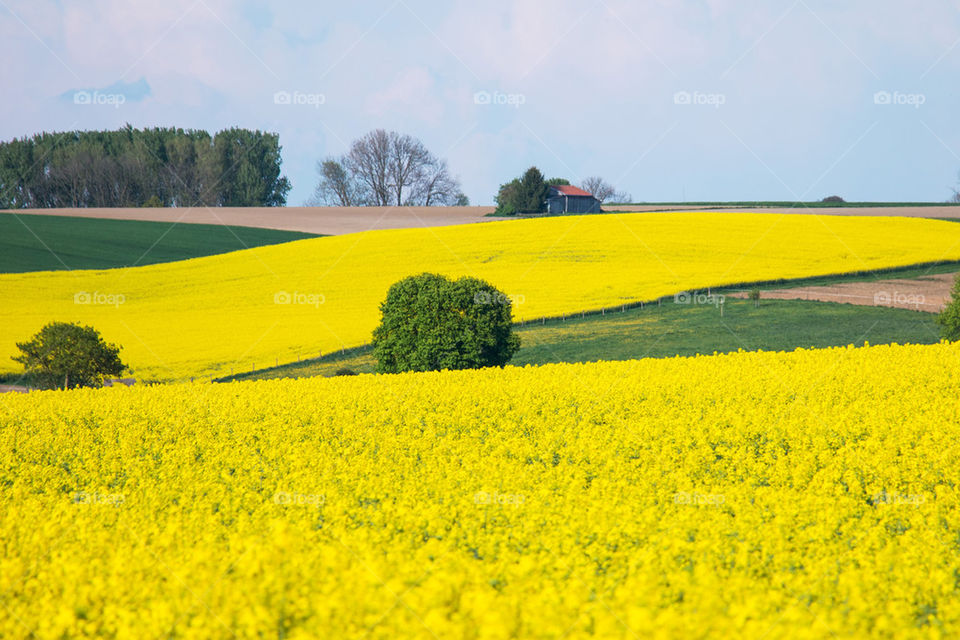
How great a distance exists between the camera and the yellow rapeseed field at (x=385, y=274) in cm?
3544

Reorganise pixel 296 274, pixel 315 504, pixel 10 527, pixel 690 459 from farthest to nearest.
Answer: pixel 296 274
pixel 690 459
pixel 315 504
pixel 10 527

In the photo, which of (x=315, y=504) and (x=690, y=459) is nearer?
(x=315, y=504)

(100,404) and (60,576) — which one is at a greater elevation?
(100,404)

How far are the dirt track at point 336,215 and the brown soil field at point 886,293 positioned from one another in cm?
3488

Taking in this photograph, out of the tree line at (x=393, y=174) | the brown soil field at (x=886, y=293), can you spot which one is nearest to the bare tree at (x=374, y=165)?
the tree line at (x=393, y=174)

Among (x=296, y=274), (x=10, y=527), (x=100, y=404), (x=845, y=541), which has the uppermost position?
(x=296, y=274)

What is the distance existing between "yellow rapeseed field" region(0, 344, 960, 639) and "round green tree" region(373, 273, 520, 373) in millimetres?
8274

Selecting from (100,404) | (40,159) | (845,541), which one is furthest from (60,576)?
(40,159)

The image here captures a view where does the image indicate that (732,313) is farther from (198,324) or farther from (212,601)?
(212,601)

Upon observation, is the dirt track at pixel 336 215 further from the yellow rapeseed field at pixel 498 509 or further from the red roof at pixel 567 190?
the yellow rapeseed field at pixel 498 509

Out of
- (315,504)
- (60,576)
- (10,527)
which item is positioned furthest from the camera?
(315,504)

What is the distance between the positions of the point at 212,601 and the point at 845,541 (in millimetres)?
6410

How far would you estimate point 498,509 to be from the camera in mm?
8898

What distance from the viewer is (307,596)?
20.7 feet
